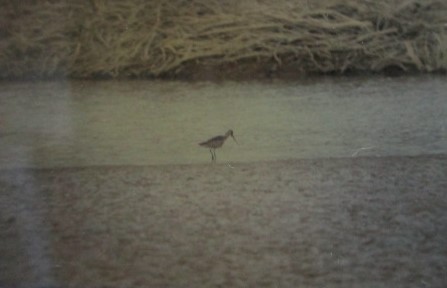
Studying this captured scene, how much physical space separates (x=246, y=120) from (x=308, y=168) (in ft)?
4.94

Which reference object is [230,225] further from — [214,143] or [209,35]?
[209,35]

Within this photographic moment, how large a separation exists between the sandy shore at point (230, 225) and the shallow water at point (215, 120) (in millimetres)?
398

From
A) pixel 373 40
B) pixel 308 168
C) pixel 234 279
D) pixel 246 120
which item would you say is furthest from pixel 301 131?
pixel 234 279

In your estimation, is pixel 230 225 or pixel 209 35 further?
pixel 209 35

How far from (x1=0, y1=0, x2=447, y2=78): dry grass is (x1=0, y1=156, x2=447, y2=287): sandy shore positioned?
7.63ft

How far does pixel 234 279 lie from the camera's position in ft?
15.8

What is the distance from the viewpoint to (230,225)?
5.72 metres

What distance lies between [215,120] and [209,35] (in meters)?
1.34

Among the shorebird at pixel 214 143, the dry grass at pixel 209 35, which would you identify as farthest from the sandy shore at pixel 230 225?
the dry grass at pixel 209 35

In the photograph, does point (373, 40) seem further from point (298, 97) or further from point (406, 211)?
point (406, 211)

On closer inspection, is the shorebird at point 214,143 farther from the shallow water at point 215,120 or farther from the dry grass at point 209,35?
the dry grass at point 209,35

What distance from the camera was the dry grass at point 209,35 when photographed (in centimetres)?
906

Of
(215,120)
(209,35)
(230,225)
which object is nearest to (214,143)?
(215,120)

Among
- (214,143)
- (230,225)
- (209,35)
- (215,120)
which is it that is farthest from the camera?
(209,35)
